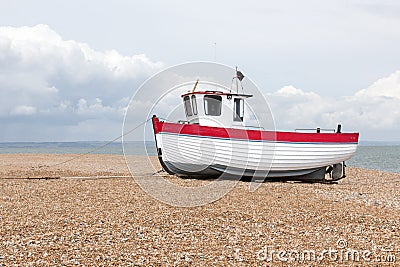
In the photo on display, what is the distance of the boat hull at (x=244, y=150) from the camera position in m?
14.6

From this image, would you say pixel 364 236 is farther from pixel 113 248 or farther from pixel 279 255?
pixel 113 248

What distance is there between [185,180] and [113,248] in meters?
8.23

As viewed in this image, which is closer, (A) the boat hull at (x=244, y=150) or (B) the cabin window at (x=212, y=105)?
(A) the boat hull at (x=244, y=150)

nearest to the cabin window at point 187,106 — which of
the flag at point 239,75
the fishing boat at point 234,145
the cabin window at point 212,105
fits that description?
the fishing boat at point 234,145

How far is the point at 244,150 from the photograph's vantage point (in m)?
14.7

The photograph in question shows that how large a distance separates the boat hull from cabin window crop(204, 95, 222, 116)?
4.01 feet

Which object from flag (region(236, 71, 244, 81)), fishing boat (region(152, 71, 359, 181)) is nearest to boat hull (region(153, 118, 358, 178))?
fishing boat (region(152, 71, 359, 181))

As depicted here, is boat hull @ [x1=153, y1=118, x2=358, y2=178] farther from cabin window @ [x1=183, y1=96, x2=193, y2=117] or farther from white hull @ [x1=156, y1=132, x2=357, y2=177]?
cabin window @ [x1=183, y1=96, x2=193, y2=117]

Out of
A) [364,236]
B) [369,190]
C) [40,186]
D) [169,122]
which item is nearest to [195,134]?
[169,122]

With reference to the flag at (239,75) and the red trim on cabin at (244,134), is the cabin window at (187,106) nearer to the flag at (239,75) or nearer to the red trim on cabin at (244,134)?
the red trim on cabin at (244,134)

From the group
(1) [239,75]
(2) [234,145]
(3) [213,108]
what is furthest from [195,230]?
(1) [239,75]

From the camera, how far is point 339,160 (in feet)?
53.1

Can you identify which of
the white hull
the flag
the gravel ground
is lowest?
the gravel ground

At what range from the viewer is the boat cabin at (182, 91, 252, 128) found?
50.8 feet
